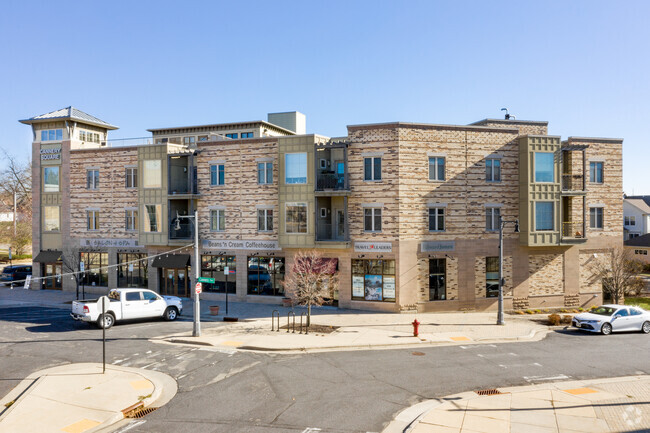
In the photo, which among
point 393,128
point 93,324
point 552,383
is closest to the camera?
point 552,383

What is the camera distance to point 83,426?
1170 centimetres

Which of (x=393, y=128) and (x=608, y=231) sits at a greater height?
(x=393, y=128)

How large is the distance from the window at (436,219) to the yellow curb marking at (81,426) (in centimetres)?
2192

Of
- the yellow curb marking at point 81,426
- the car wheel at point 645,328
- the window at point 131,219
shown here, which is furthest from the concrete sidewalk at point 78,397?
the car wheel at point 645,328

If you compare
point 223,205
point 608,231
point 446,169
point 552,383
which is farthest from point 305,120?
point 552,383

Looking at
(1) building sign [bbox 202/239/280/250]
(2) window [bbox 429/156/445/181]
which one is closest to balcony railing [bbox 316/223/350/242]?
(1) building sign [bbox 202/239/280/250]

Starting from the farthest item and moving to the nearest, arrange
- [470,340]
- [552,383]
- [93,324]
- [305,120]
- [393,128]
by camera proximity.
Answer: [305,120], [393,128], [93,324], [470,340], [552,383]

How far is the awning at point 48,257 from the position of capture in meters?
37.3

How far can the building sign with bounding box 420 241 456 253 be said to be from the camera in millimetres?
28969

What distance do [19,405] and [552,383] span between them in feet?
52.5

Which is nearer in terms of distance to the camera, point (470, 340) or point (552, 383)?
point (552, 383)

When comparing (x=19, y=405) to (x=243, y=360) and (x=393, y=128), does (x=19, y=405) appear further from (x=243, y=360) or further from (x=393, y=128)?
(x=393, y=128)

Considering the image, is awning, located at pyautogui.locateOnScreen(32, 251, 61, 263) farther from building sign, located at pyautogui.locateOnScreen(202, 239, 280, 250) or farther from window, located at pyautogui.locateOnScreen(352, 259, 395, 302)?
window, located at pyautogui.locateOnScreen(352, 259, 395, 302)

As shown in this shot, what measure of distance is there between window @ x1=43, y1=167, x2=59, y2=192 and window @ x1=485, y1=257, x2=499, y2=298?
3353 centimetres
